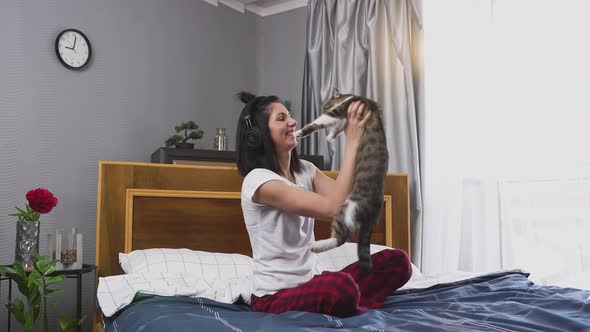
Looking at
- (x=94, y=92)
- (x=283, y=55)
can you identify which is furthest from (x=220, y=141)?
(x=283, y=55)

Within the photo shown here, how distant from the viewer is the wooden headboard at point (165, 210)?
97.5 inches

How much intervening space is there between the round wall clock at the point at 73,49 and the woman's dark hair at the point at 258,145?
5.66 ft

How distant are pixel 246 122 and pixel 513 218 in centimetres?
185

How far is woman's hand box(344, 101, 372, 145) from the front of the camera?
1179 mm

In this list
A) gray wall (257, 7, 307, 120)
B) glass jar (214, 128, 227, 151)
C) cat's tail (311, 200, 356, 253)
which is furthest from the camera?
→ gray wall (257, 7, 307, 120)

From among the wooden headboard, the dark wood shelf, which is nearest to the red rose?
the wooden headboard

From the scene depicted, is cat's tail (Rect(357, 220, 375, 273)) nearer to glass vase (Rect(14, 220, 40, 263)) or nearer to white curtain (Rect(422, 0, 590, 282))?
glass vase (Rect(14, 220, 40, 263))

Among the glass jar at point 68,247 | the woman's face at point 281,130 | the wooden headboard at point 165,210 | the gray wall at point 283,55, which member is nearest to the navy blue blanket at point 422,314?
the woman's face at point 281,130

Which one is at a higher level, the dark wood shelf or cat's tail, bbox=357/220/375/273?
the dark wood shelf

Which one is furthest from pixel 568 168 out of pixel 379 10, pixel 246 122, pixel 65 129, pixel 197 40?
pixel 65 129

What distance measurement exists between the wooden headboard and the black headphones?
3.20ft

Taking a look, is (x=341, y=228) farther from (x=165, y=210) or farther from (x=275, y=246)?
(x=165, y=210)

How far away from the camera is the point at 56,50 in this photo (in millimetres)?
3018

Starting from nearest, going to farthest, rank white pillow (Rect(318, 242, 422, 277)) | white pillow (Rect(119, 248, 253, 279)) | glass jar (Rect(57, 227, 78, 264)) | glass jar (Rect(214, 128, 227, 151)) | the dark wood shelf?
white pillow (Rect(119, 248, 253, 279))
white pillow (Rect(318, 242, 422, 277))
glass jar (Rect(57, 227, 78, 264))
the dark wood shelf
glass jar (Rect(214, 128, 227, 151))
